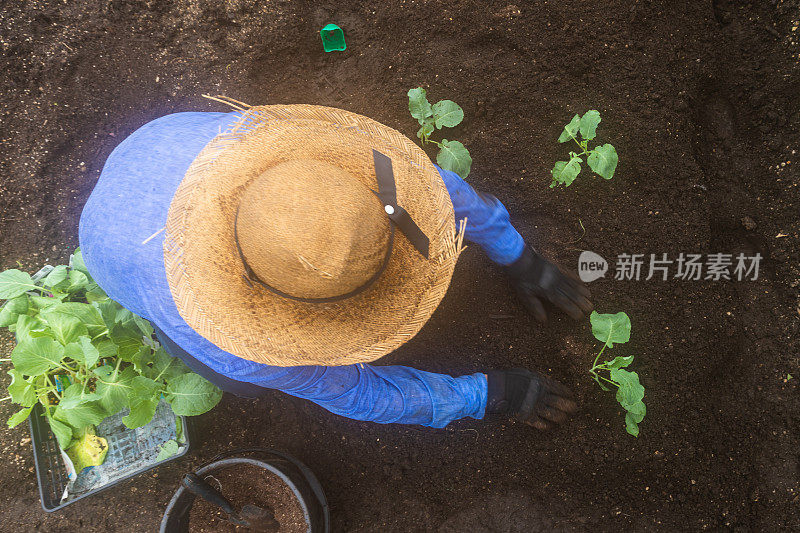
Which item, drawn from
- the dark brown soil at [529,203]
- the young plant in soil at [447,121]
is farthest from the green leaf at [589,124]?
the young plant in soil at [447,121]

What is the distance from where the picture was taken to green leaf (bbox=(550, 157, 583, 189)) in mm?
1912

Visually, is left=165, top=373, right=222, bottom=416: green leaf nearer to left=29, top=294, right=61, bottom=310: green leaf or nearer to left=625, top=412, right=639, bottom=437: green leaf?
left=29, top=294, right=61, bottom=310: green leaf

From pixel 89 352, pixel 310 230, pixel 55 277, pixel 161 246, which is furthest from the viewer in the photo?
pixel 55 277

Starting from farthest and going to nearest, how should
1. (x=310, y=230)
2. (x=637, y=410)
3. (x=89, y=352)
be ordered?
(x=637, y=410)
(x=89, y=352)
(x=310, y=230)

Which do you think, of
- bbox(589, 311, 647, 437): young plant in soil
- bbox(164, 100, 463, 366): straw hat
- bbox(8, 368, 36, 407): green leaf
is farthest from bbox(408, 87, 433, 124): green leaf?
bbox(8, 368, 36, 407): green leaf

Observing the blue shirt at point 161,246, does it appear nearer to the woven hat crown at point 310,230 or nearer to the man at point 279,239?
the man at point 279,239

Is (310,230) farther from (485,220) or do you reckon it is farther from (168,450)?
(168,450)

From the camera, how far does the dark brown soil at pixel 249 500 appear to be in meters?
1.82

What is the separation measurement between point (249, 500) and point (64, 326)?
0.92 meters

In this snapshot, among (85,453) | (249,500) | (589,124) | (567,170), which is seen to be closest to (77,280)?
(85,453)

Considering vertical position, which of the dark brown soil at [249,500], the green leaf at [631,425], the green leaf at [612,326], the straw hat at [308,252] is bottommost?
the dark brown soil at [249,500]

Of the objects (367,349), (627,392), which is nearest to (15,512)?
(367,349)

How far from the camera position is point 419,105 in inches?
76.2

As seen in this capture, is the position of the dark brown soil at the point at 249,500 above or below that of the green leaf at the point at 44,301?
below
